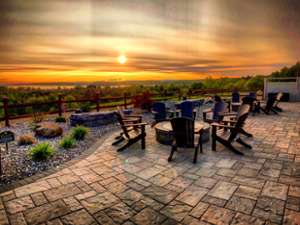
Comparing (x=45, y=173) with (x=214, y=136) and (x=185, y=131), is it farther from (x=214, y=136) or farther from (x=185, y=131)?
(x=214, y=136)

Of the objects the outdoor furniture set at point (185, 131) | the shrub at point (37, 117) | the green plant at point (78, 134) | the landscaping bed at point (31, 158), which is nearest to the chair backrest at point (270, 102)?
the outdoor furniture set at point (185, 131)

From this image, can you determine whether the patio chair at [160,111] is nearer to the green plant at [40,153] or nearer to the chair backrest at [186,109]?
the chair backrest at [186,109]

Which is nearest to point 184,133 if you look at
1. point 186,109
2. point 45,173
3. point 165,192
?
point 165,192

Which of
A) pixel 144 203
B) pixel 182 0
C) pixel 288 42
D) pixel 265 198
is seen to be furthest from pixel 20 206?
pixel 288 42

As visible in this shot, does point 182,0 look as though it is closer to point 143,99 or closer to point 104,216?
point 143,99

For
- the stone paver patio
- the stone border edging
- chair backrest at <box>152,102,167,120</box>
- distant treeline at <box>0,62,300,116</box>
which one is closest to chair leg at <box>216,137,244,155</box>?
the stone paver patio

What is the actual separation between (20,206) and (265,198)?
2767 mm

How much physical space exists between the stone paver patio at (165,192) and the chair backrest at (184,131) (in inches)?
11.7

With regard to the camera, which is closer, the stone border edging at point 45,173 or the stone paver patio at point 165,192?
the stone paver patio at point 165,192

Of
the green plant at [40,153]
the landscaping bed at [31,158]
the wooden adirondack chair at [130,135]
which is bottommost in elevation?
the landscaping bed at [31,158]

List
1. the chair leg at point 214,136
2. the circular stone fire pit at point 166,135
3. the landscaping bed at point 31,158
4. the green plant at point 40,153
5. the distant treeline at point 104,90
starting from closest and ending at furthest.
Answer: the landscaping bed at point 31,158 → the green plant at point 40,153 → the chair leg at point 214,136 → the circular stone fire pit at point 166,135 → the distant treeline at point 104,90

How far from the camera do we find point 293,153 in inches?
142

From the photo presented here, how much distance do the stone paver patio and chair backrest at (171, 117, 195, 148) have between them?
0.98ft

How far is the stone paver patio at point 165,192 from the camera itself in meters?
1.93
